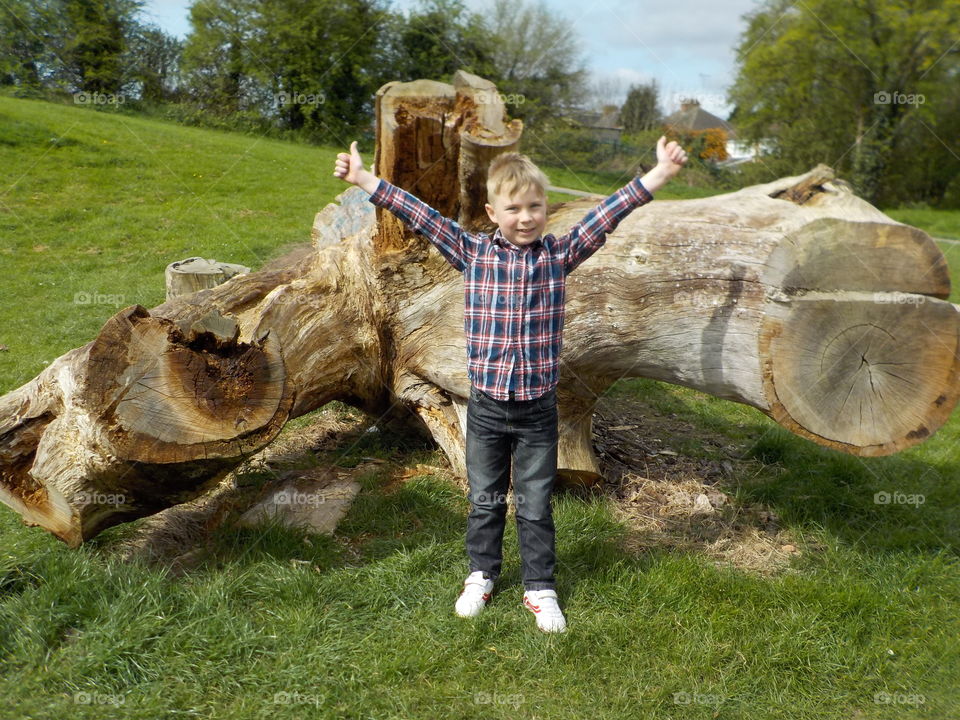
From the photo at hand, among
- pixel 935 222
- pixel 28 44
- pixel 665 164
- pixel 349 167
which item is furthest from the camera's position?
pixel 935 222

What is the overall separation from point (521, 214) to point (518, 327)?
1.50 ft

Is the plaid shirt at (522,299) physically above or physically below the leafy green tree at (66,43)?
below

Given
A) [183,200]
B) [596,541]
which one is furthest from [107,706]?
[183,200]

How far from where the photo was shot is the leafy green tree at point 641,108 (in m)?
32.3

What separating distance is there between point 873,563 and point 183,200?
11.6 m

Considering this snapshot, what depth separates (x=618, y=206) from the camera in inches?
116

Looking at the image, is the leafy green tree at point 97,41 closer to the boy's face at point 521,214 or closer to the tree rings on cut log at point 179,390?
the tree rings on cut log at point 179,390

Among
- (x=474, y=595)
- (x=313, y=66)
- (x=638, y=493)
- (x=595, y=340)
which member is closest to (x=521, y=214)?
(x=595, y=340)

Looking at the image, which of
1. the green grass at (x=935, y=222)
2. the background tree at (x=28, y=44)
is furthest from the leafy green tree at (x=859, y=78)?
the background tree at (x=28, y=44)

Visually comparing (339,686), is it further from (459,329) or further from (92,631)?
(459,329)

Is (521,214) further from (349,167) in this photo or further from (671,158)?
(349,167)

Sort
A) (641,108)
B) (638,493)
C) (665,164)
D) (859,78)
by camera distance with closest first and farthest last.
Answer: (665,164) < (638,493) < (859,78) < (641,108)

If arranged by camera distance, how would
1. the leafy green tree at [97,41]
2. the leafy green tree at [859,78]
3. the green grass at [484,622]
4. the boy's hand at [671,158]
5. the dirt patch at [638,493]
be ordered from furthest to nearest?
the leafy green tree at [859,78] < the leafy green tree at [97,41] < the dirt patch at [638,493] < the boy's hand at [671,158] < the green grass at [484,622]

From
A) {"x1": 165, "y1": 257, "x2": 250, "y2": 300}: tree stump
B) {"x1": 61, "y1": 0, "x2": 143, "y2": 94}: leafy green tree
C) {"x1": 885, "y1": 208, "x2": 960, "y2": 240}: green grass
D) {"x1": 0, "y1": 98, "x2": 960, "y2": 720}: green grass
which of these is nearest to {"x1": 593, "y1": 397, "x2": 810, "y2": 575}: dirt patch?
{"x1": 0, "y1": 98, "x2": 960, "y2": 720}: green grass
